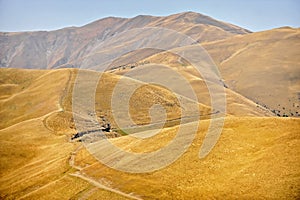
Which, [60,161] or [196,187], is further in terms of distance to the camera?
[60,161]

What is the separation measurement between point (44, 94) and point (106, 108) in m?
37.0

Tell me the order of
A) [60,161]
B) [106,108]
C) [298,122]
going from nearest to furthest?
[298,122] → [60,161] → [106,108]

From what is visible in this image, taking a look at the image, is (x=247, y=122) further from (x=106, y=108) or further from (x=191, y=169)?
(x=106, y=108)

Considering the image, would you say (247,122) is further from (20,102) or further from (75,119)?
(20,102)

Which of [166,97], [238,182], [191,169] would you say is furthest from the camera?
[166,97]

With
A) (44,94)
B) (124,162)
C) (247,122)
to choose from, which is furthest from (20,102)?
(247,122)

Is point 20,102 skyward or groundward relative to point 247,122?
groundward

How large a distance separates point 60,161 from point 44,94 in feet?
334

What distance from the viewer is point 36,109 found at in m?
147

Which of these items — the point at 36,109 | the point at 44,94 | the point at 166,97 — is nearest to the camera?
the point at 36,109

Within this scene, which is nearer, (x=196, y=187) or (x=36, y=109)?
(x=196, y=187)

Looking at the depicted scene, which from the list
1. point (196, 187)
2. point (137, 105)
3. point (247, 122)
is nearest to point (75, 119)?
point (137, 105)

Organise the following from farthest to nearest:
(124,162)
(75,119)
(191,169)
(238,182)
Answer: (75,119)
(124,162)
(191,169)
(238,182)

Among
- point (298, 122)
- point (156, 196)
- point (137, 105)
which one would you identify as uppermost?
point (298, 122)
